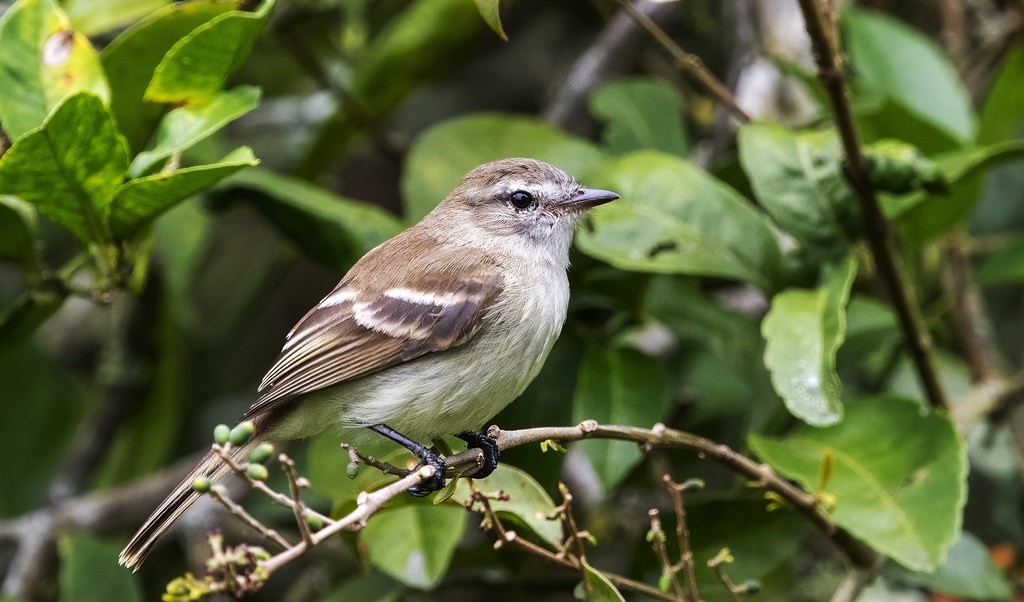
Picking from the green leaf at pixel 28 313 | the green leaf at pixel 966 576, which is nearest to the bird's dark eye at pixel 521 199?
the green leaf at pixel 28 313

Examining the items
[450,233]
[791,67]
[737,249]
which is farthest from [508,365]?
[791,67]

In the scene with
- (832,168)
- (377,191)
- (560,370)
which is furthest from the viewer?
(377,191)

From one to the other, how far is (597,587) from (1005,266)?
80.1 inches

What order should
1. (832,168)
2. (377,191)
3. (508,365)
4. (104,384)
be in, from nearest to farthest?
1. (508,365)
2. (832,168)
3. (104,384)
4. (377,191)

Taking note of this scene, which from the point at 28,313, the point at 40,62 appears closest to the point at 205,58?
the point at 40,62

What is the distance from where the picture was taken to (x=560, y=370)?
343 cm

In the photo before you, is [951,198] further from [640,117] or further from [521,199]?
[521,199]

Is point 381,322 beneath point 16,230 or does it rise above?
beneath

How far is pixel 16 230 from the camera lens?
2.89 m

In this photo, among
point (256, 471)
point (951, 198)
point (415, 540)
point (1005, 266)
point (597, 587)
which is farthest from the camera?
point (1005, 266)

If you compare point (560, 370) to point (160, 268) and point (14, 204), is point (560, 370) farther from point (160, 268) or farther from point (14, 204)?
point (160, 268)

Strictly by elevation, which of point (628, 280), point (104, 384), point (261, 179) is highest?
point (261, 179)

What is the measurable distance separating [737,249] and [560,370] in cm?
66

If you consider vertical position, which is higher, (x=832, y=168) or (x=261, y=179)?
(x=261, y=179)
